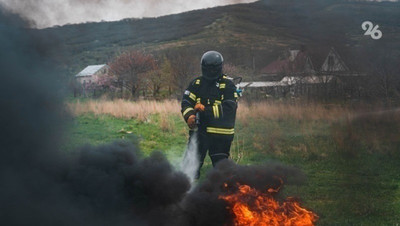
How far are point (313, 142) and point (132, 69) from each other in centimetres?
1590

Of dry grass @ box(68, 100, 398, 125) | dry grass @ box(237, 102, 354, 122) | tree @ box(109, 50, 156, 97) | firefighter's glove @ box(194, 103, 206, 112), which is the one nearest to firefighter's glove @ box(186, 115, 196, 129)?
firefighter's glove @ box(194, 103, 206, 112)

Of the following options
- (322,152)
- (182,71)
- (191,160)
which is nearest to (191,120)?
(191,160)

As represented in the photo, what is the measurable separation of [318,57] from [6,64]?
1863 cm

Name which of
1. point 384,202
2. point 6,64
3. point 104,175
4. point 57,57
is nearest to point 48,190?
point 104,175

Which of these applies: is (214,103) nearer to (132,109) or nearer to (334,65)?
(132,109)

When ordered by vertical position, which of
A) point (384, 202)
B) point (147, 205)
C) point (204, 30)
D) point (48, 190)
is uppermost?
point (204, 30)

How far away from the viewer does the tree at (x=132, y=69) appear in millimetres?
24188

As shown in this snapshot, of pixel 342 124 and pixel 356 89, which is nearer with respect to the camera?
pixel 342 124

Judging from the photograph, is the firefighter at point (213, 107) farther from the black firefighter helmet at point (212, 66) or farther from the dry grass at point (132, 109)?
the dry grass at point (132, 109)

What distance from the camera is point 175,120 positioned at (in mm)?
15227

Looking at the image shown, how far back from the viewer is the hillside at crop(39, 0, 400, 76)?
2236cm

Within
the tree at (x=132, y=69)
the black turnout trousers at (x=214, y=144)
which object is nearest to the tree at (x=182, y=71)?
the tree at (x=132, y=69)

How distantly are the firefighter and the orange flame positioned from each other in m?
1.84

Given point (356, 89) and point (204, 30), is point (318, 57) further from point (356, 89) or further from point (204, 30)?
point (204, 30)
